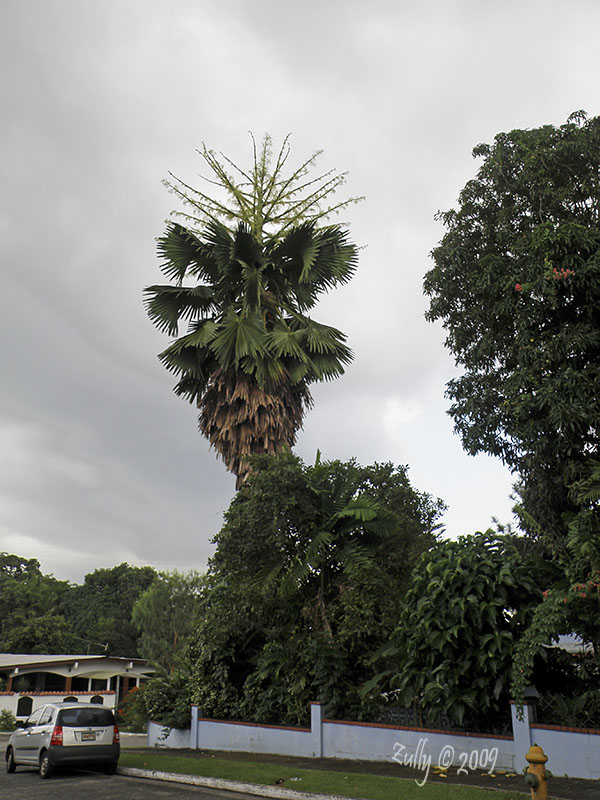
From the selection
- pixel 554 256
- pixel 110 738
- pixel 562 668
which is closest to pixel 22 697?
pixel 110 738

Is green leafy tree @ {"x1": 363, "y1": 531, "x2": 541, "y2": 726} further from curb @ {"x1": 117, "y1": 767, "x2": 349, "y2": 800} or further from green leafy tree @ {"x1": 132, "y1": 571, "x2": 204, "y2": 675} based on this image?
green leafy tree @ {"x1": 132, "y1": 571, "x2": 204, "y2": 675}

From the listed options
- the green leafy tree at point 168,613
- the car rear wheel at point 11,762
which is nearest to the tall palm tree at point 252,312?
the car rear wheel at point 11,762

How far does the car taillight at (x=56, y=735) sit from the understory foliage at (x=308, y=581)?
3.56 m

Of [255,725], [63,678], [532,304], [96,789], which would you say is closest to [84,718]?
[96,789]

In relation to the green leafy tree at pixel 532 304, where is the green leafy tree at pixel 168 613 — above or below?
below

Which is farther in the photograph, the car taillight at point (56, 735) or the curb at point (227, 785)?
the car taillight at point (56, 735)

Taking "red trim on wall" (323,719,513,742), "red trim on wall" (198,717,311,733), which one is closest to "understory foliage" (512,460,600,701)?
"red trim on wall" (323,719,513,742)

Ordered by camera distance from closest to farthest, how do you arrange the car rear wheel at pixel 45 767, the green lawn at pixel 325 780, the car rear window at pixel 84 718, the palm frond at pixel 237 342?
the green lawn at pixel 325 780 < the car rear wheel at pixel 45 767 < the car rear window at pixel 84 718 < the palm frond at pixel 237 342

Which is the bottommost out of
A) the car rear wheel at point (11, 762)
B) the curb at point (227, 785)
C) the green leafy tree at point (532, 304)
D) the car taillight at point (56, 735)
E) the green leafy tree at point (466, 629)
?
the car rear wheel at point (11, 762)

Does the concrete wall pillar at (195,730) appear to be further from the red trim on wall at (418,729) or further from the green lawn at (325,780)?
the red trim on wall at (418,729)

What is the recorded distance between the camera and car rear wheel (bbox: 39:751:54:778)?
13.5m

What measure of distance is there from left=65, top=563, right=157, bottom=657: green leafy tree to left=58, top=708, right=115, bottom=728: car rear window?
50411mm

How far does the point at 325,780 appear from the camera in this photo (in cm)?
1077

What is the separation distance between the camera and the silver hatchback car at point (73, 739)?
1355 cm
